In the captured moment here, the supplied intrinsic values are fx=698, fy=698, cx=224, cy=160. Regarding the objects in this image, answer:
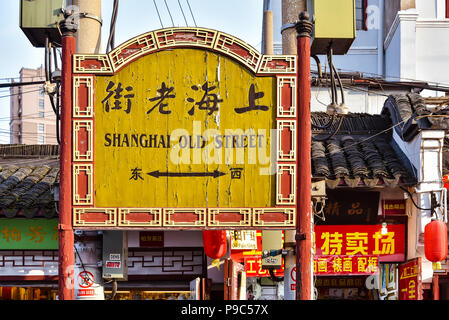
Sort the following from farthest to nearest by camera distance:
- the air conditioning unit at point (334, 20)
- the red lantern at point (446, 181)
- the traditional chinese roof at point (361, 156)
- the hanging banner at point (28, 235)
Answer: the hanging banner at point (28, 235)
the red lantern at point (446, 181)
the traditional chinese roof at point (361, 156)
the air conditioning unit at point (334, 20)

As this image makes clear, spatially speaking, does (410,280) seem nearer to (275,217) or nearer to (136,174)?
(275,217)

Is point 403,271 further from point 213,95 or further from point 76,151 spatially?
point 76,151

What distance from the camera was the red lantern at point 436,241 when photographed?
15.6 meters

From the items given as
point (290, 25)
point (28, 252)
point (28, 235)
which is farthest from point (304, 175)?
point (28, 252)

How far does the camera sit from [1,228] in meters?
18.0

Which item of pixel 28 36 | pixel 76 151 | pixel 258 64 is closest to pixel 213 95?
pixel 258 64

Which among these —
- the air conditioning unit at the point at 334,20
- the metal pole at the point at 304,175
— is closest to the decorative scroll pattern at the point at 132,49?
the metal pole at the point at 304,175

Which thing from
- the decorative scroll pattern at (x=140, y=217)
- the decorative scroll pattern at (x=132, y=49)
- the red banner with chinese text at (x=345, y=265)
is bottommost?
the red banner with chinese text at (x=345, y=265)

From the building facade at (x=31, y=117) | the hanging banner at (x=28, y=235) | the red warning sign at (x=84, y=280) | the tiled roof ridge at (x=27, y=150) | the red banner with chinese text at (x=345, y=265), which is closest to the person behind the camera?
the red warning sign at (x=84, y=280)

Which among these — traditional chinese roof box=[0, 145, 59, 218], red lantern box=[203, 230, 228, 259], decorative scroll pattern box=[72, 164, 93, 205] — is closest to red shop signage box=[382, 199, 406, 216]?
red lantern box=[203, 230, 228, 259]

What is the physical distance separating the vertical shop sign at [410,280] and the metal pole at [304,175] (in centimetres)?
502

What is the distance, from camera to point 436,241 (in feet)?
51.2

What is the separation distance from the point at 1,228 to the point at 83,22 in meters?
5.99

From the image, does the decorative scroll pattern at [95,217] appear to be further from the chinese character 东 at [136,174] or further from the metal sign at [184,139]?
the chinese character 东 at [136,174]
